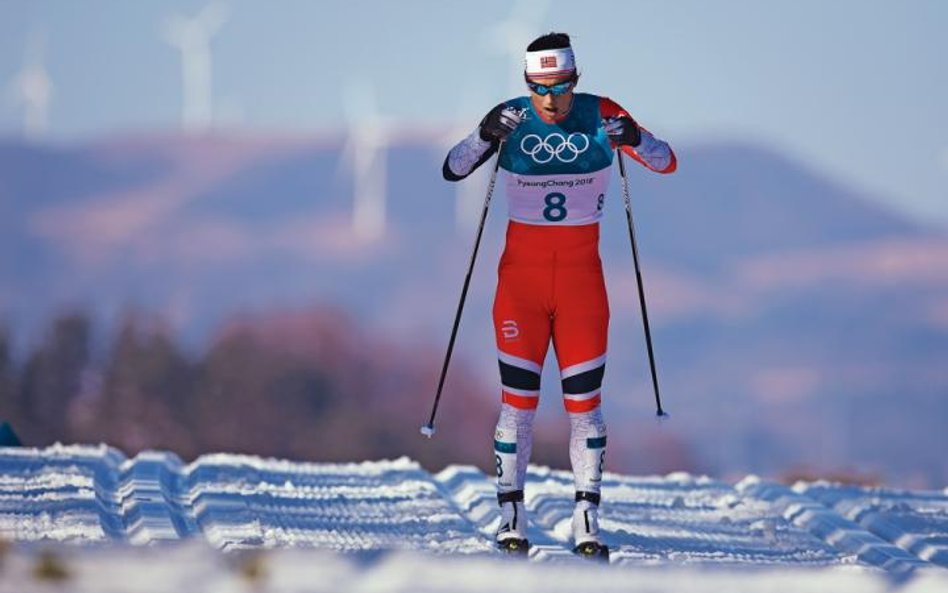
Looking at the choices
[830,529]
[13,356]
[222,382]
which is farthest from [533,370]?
[222,382]

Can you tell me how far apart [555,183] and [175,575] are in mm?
3975

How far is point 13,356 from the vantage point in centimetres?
5350

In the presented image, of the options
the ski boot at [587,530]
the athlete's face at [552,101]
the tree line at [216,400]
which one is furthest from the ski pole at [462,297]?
the tree line at [216,400]

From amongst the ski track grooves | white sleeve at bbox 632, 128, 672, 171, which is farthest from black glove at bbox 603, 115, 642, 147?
the ski track grooves

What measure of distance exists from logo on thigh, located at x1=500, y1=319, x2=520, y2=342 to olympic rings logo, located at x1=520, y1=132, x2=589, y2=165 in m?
0.73

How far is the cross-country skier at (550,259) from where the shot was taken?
34.7 feet

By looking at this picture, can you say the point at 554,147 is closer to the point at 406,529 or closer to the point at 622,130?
the point at 622,130

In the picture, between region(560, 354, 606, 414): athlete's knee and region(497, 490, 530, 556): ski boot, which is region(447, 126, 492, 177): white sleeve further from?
region(497, 490, 530, 556): ski boot

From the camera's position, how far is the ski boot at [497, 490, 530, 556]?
34.1ft

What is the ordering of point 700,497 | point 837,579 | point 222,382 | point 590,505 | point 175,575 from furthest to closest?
point 222,382 → point 700,497 → point 590,505 → point 837,579 → point 175,575

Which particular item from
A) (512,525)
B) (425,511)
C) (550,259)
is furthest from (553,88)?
(425,511)

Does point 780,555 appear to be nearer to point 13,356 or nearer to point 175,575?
point 175,575

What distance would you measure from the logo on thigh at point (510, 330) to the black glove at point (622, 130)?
37.3 inches

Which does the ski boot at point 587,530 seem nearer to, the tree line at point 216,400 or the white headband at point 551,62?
the white headband at point 551,62
